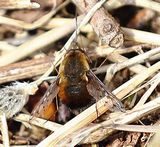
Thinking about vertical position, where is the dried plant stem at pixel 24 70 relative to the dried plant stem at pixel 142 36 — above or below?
below

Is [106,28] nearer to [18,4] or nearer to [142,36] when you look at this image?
[142,36]

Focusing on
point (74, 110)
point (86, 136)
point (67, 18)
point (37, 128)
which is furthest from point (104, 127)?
point (67, 18)

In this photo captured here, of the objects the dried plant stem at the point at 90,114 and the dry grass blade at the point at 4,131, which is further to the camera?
the dry grass blade at the point at 4,131

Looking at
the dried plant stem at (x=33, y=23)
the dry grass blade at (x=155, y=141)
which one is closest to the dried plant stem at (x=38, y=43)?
the dried plant stem at (x=33, y=23)

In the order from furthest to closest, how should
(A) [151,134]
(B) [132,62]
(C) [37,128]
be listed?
(C) [37,128]
(B) [132,62]
(A) [151,134]

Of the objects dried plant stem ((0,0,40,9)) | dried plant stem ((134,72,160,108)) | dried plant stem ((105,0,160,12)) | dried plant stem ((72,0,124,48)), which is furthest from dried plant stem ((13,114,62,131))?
dried plant stem ((105,0,160,12))

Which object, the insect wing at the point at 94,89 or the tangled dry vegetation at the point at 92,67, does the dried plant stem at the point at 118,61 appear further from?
the insect wing at the point at 94,89

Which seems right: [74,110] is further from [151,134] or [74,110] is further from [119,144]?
[151,134]

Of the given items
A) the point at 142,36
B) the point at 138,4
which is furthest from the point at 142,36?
the point at 138,4
